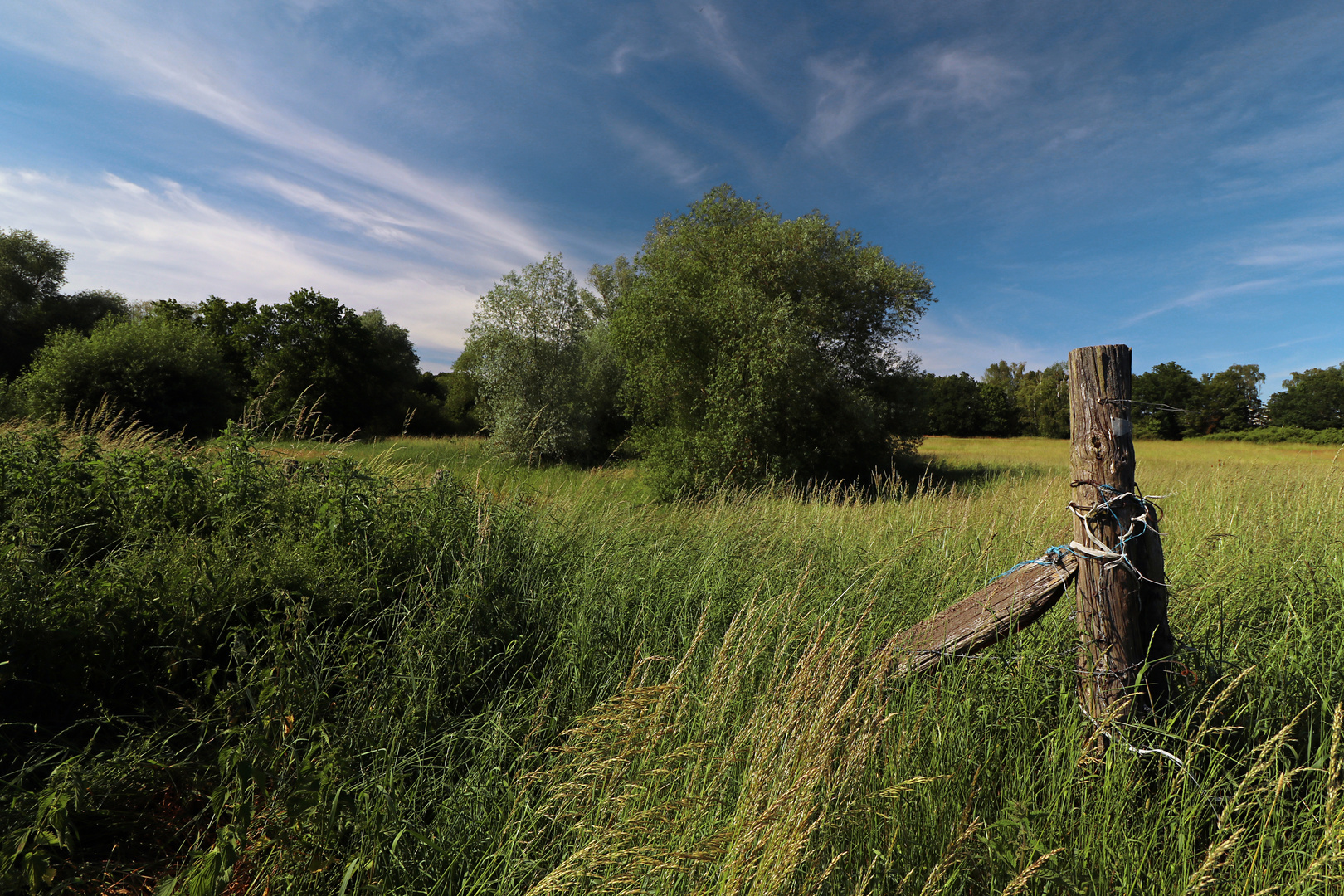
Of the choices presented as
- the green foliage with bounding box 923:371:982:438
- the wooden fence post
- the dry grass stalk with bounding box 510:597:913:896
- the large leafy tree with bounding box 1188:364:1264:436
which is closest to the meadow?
the dry grass stalk with bounding box 510:597:913:896

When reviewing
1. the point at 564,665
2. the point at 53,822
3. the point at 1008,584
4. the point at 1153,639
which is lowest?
the point at 564,665

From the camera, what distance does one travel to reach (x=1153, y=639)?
8.29 feet

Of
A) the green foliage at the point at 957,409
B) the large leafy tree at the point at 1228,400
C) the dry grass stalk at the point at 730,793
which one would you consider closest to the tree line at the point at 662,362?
the dry grass stalk at the point at 730,793

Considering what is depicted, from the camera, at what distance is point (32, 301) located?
122 feet

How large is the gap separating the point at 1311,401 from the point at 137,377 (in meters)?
78.3

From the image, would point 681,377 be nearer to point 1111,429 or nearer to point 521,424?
point 521,424

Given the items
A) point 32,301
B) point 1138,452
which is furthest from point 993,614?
point 32,301

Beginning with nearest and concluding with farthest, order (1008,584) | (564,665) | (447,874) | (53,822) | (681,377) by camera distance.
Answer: (53,822) < (447,874) < (1008,584) < (564,665) < (681,377)

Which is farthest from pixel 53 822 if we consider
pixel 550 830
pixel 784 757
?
pixel 784 757

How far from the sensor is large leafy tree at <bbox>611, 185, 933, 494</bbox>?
16.1 m

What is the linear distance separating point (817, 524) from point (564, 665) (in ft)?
13.1

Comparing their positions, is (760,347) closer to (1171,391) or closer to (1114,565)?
(1114,565)

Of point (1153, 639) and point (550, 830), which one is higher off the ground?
point (1153, 639)

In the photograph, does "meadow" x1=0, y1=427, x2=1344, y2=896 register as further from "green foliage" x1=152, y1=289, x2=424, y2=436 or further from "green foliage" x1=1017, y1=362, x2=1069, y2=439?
"green foliage" x1=1017, y1=362, x2=1069, y2=439
